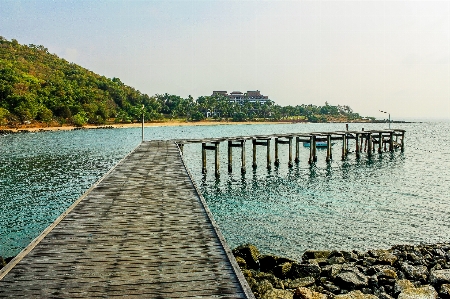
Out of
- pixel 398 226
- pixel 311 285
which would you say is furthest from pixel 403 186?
pixel 311 285

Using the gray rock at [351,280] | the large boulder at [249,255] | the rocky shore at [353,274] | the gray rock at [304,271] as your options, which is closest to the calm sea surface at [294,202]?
the large boulder at [249,255]

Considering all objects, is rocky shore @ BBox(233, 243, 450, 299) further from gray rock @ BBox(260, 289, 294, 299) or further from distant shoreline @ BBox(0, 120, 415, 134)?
distant shoreline @ BBox(0, 120, 415, 134)

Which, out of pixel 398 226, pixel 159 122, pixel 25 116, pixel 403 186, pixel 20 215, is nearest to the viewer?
pixel 398 226

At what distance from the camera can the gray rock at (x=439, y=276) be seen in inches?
373

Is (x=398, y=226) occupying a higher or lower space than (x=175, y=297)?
lower

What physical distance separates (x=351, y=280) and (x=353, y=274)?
0.99 feet

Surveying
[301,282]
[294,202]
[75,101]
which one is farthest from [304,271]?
[75,101]

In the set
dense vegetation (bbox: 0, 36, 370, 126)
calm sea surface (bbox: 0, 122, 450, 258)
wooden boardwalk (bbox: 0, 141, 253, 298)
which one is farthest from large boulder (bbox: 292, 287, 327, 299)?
dense vegetation (bbox: 0, 36, 370, 126)

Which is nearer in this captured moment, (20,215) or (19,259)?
(19,259)

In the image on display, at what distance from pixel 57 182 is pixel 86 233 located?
19.6m

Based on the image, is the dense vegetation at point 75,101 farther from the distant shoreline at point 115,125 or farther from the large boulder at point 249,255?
the large boulder at point 249,255

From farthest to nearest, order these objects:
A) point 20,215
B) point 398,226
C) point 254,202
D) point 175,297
A: point 254,202, point 20,215, point 398,226, point 175,297

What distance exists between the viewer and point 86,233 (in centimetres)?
747

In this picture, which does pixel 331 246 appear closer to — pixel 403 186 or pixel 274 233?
pixel 274 233
